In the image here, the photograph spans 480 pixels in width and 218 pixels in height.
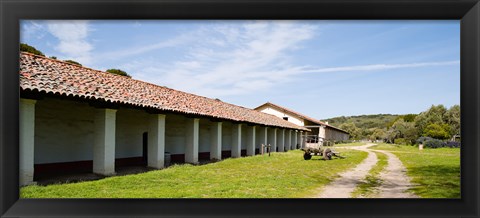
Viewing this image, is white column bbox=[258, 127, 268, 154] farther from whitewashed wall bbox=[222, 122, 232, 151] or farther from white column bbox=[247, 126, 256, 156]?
whitewashed wall bbox=[222, 122, 232, 151]

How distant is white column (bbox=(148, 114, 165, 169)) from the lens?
11844mm

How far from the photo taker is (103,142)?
951cm

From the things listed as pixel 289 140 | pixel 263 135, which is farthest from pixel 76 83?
pixel 289 140

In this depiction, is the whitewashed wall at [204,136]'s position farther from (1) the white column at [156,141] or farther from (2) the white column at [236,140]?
(1) the white column at [156,141]

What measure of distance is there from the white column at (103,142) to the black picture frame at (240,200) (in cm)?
627

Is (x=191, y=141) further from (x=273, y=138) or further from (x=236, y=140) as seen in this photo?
(x=273, y=138)

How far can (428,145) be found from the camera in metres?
17.5

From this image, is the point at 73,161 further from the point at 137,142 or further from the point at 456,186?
the point at 456,186

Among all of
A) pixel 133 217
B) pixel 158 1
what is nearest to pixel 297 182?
pixel 133 217

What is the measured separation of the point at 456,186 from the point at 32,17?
15.9ft

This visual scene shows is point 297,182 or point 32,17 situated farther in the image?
point 297,182

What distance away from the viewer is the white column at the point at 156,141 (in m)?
11.8

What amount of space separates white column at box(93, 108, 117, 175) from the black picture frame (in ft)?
20.6

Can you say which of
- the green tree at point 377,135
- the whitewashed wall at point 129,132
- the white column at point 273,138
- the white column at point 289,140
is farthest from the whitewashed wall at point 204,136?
the green tree at point 377,135
